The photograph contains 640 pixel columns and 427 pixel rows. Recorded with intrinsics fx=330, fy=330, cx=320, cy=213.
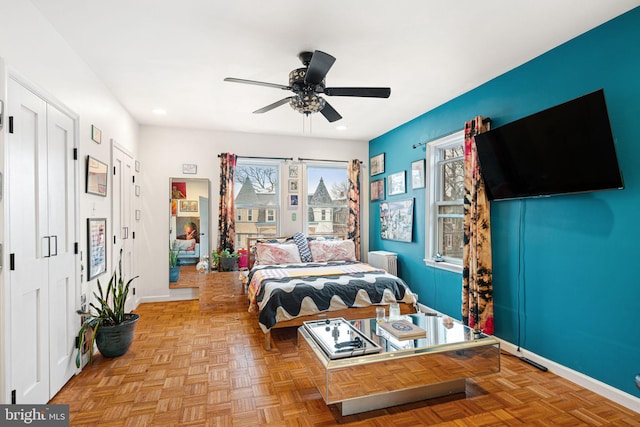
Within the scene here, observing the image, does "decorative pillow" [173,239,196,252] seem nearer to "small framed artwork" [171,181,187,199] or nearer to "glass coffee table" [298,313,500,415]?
"small framed artwork" [171,181,187,199]

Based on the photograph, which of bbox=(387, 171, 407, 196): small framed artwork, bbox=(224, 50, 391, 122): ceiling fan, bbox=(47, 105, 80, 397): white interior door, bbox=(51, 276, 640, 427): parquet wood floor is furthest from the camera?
bbox=(387, 171, 407, 196): small framed artwork

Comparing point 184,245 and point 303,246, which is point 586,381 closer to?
point 303,246

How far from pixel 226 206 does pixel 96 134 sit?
2153mm

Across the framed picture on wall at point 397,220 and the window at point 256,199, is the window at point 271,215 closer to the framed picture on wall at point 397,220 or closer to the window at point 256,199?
the window at point 256,199

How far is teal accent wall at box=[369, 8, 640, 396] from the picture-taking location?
2219 millimetres

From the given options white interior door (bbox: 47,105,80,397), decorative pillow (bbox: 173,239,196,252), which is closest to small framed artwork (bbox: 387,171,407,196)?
decorative pillow (bbox: 173,239,196,252)

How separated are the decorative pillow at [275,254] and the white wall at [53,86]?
1820 millimetres

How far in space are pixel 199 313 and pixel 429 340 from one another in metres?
3.11

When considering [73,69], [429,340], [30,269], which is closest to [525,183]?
[429,340]

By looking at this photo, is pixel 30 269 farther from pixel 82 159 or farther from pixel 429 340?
pixel 429 340

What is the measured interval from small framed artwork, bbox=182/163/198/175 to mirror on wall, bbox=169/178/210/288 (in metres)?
0.11

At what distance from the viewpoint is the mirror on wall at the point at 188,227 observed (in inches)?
196

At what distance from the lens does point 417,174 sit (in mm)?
4496

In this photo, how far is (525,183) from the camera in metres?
2.79
